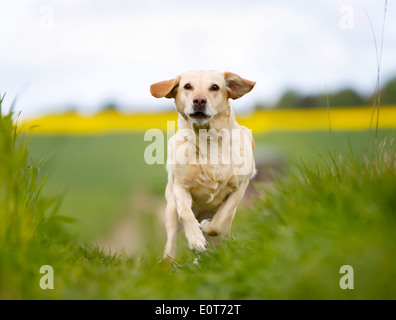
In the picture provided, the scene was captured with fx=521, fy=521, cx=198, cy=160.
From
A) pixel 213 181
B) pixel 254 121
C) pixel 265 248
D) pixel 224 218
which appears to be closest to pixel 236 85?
pixel 213 181

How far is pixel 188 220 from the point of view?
5043 millimetres

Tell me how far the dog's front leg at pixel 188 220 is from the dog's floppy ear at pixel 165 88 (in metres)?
0.95

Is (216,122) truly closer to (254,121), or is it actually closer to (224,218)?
(224,218)

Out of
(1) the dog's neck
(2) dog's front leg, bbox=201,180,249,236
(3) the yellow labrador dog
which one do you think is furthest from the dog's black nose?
(2) dog's front leg, bbox=201,180,249,236

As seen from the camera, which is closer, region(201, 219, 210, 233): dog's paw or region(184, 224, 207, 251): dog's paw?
region(184, 224, 207, 251): dog's paw

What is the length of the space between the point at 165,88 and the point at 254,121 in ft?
76.6

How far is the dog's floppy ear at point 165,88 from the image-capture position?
17.5ft

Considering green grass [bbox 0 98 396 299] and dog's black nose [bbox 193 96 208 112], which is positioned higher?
dog's black nose [bbox 193 96 208 112]

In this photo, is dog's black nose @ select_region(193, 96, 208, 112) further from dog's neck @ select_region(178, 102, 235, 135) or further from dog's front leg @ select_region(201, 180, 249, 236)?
dog's front leg @ select_region(201, 180, 249, 236)

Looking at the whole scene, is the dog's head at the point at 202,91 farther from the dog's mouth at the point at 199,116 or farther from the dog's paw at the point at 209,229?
the dog's paw at the point at 209,229

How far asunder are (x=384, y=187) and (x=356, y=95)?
24437mm

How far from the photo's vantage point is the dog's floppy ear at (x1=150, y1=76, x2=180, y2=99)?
5.34m
